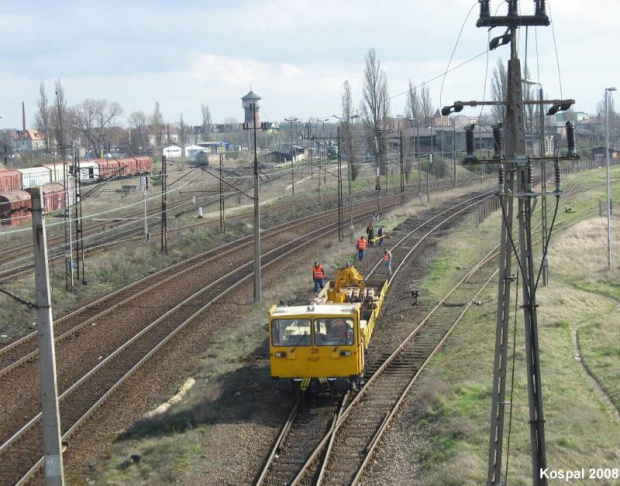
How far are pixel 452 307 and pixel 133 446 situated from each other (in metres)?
13.8

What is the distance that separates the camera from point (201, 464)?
526 inches

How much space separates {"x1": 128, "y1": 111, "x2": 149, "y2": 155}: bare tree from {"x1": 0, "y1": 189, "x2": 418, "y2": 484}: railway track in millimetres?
101308

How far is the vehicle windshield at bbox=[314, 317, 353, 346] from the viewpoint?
16.1 meters

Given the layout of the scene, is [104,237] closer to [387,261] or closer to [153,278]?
[153,278]

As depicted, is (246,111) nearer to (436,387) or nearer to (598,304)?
(598,304)

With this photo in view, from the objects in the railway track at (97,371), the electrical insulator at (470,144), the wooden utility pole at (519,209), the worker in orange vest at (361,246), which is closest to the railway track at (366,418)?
the wooden utility pole at (519,209)

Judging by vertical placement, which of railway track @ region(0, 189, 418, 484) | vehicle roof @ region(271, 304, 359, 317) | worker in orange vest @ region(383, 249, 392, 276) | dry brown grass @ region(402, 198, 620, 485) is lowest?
railway track @ region(0, 189, 418, 484)

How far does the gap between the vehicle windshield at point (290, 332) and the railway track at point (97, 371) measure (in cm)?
425

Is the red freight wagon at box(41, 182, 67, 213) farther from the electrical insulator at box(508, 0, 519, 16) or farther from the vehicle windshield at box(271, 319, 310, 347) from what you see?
the electrical insulator at box(508, 0, 519, 16)

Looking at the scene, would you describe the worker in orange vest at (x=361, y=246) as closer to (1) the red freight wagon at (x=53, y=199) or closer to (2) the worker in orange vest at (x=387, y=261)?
(2) the worker in orange vest at (x=387, y=261)

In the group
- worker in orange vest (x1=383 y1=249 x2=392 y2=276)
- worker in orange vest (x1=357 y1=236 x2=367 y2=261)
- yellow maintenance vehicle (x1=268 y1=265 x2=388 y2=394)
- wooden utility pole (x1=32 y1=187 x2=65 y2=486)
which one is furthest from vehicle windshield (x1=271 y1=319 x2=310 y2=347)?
worker in orange vest (x1=357 y1=236 x2=367 y2=261)

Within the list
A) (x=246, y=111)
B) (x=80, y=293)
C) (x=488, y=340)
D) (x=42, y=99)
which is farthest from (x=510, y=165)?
(x=42, y=99)

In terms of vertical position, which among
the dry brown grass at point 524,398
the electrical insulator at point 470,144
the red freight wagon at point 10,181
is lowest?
the dry brown grass at point 524,398

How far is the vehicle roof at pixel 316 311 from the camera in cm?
1606
